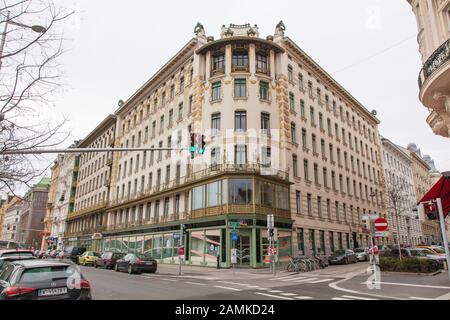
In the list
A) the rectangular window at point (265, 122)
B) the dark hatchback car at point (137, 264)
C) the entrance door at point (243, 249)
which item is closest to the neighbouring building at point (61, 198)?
the dark hatchback car at point (137, 264)

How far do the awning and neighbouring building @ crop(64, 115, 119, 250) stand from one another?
42.5m

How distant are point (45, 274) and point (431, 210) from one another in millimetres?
10128

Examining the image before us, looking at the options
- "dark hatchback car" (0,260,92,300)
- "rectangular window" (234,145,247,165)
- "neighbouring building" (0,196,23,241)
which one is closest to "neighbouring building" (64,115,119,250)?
"rectangular window" (234,145,247,165)

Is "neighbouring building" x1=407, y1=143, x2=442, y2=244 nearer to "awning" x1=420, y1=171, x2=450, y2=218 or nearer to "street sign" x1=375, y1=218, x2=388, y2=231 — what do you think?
"street sign" x1=375, y1=218, x2=388, y2=231

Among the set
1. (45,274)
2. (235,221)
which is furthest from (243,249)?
(45,274)

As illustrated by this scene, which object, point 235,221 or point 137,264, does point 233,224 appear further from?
point 137,264

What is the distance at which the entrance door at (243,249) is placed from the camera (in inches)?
993

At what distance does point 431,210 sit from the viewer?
9.27 m

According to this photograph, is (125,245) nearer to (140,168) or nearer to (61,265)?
(140,168)

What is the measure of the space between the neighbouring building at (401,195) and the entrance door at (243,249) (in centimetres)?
3200

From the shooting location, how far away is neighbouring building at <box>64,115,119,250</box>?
49.2 metres

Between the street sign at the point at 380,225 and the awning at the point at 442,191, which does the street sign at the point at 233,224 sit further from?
the awning at the point at 442,191
